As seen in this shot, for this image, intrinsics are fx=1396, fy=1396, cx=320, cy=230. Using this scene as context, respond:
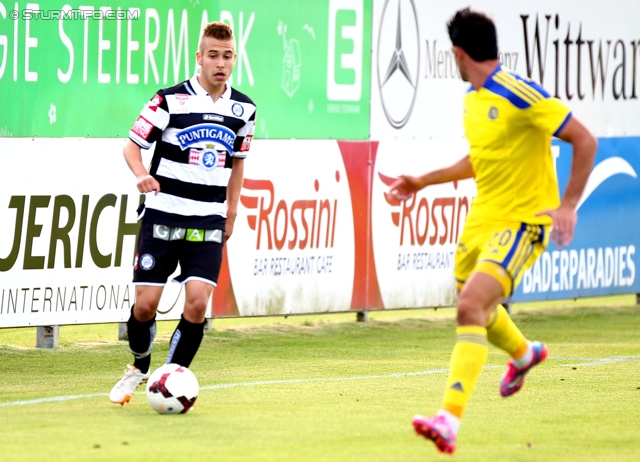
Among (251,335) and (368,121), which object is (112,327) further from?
(368,121)

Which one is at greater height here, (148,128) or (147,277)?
(148,128)

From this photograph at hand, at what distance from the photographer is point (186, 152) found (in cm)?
819

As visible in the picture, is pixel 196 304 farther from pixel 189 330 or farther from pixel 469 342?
pixel 469 342

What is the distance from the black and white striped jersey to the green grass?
116cm

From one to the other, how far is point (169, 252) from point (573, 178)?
8.57 feet

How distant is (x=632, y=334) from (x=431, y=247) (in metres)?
2.24

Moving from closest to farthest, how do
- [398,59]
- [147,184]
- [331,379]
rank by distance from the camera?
[147,184] < [331,379] < [398,59]

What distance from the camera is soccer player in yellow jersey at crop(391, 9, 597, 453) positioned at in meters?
6.69

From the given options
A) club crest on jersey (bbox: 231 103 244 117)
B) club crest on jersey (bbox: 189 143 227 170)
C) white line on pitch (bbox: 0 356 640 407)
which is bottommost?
white line on pitch (bbox: 0 356 640 407)

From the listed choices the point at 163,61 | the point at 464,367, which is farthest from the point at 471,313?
the point at 163,61

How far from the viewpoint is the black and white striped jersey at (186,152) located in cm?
816

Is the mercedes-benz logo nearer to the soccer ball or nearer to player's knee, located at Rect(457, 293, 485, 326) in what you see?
the soccer ball

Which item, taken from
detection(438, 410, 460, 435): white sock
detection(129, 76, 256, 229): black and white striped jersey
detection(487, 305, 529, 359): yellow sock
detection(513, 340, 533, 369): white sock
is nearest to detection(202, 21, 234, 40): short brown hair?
detection(129, 76, 256, 229): black and white striped jersey

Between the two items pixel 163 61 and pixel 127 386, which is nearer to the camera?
pixel 127 386
